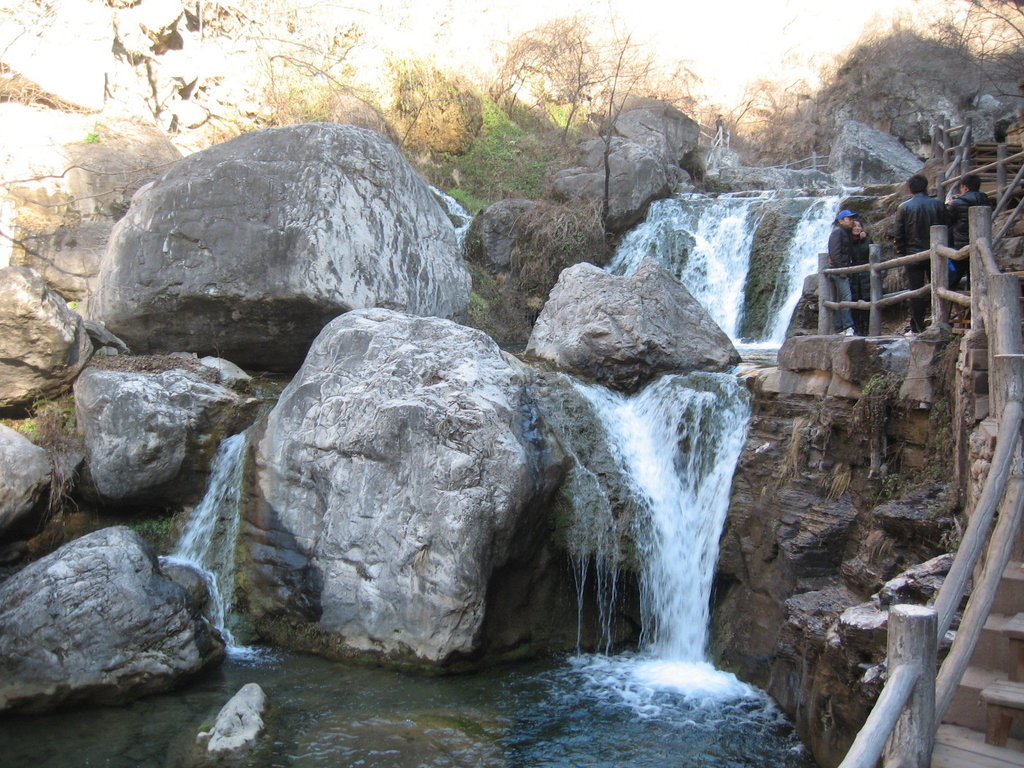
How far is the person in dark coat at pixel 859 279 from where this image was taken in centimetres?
960

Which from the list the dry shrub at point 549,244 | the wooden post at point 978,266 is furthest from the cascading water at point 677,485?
the dry shrub at point 549,244

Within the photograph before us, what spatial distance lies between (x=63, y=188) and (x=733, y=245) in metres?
10.7

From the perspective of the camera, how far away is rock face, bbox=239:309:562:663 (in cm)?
650

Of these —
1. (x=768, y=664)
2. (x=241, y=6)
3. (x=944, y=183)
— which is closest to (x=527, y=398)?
(x=768, y=664)

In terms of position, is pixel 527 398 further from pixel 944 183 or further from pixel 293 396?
pixel 944 183

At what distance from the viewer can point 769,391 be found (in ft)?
25.2

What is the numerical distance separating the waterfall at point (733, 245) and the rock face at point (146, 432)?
7.75 meters

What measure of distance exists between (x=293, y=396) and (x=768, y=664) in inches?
189

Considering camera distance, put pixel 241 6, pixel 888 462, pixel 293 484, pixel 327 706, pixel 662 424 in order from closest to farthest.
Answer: pixel 327 706 < pixel 888 462 < pixel 293 484 < pixel 662 424 < pixel 241 6

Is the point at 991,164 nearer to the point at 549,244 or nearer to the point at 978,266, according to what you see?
the point at 549,244

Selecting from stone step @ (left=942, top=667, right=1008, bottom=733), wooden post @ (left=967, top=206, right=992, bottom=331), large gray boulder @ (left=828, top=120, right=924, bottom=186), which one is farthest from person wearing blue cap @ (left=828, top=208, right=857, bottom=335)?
large gray boulder @ (left=828, top=120, right=924, bottom=186)

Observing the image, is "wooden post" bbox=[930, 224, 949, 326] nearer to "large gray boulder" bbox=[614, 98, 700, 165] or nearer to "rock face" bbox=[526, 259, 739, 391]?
"rock face" bbox=[526, 259, 739, 391]

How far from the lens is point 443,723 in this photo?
5.57 meters

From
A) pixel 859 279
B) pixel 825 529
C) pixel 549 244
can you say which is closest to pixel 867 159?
pixel 549 244
